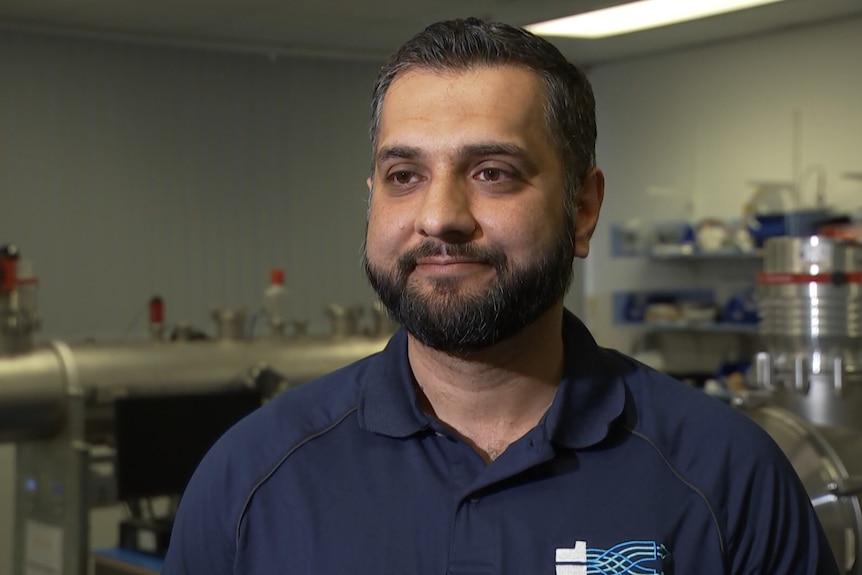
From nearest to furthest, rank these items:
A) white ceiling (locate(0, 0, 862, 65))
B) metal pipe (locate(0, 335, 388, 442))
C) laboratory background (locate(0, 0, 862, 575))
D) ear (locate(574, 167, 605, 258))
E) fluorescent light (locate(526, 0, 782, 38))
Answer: ear (locate(574, 167, 605, 258)) < metal pipe (locate(0, 335, 388, 442)) < fluorescent light (locate(526, 0, 782, 38)) < white ceiling (locate(0, 0, 862, 65)) < laboratory background (locate(0, 0, 862, 575))

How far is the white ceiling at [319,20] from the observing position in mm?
5117

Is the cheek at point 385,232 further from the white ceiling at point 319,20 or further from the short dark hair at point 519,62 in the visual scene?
the white ceiling at point 319,20

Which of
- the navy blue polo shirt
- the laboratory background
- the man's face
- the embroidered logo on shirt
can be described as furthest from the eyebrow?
the laboratory background

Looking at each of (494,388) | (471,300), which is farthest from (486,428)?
(471,300)

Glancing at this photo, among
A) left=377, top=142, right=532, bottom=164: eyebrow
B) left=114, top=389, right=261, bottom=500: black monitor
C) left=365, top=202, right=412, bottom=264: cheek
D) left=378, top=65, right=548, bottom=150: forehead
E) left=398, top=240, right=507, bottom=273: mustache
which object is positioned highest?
left=378, top=65, right=548, bottom=150: forehead

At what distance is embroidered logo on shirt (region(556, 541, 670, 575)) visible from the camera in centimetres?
104

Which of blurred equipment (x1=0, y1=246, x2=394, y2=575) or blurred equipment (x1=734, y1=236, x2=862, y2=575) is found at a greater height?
blurred equipment (x1=734, y1=236, x2=862, y2=575)

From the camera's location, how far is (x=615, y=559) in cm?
105

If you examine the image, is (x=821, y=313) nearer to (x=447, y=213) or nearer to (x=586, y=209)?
(x=586, y=209)

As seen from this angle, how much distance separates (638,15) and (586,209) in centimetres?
296

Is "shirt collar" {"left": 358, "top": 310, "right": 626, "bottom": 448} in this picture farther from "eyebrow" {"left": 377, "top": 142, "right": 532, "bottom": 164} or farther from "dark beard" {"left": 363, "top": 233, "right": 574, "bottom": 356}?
"eyebrow" {"left": 377, "top": 142, "right": 532, "bottom": 164}

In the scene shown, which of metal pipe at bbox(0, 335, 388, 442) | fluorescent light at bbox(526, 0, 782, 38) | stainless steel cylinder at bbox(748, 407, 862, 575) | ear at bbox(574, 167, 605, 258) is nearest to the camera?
ear at bbox(574, 167, 605, 258)

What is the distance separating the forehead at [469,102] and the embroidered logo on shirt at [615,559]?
373mm

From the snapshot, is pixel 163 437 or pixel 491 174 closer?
pixel 491 174
